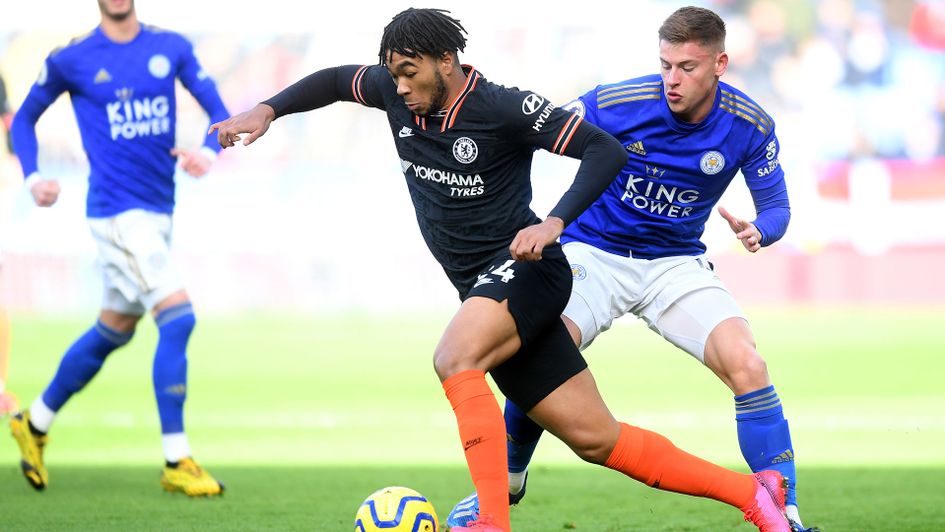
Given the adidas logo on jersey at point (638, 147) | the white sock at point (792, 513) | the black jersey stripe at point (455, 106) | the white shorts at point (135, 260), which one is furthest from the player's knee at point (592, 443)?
the white shorts at point (135, 260)

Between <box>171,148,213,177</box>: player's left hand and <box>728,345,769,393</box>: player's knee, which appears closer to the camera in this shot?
<box>728,345,769,393</box>: player's knee

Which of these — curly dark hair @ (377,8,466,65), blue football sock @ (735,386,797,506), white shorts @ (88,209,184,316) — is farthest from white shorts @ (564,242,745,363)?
white shorts @ (88,209,184,316)

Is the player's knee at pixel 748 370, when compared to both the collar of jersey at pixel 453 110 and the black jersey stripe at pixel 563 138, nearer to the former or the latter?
the black jersey stripe at pixel 563 138

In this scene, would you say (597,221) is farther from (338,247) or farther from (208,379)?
(338,247)

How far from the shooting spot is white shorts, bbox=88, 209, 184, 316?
6.68 m

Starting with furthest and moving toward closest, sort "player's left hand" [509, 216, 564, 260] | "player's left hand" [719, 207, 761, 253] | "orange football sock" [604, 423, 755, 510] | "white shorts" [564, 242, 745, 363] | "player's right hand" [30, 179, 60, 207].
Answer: "player's right hand" [30, 179, 60, 207], "white shorts" [564, 242, 745, 363], "player's left hand" [719, 207, 761, 253], "orange football sock" [604, 423, 755, 510], "player's left hand" [509, 216, 564, 260]

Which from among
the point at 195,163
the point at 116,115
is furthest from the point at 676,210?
the point at 116,115

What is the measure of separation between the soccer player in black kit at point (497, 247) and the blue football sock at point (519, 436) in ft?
2.58

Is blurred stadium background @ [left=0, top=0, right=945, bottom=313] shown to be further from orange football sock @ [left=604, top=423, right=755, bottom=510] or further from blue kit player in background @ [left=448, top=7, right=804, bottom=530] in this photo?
orange football sock @ [left=604, top=423, right=755, bottom=510]

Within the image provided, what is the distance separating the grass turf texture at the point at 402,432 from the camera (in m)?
5.89

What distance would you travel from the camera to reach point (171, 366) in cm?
655

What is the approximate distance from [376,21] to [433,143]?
21291 millimetres

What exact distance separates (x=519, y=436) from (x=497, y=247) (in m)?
1.15

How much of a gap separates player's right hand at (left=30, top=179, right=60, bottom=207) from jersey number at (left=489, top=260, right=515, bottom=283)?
303 centimetres
